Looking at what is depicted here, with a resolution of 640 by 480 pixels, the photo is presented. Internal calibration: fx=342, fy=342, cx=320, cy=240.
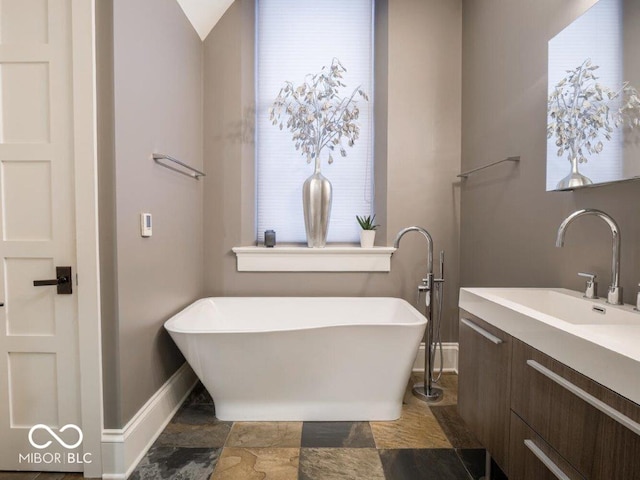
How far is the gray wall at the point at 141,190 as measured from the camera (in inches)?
56.2

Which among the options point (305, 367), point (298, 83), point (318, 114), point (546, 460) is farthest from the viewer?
point (298, 83)

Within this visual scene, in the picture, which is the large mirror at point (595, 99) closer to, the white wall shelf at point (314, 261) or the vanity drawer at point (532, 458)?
the vanity drawer at point (532, 458)

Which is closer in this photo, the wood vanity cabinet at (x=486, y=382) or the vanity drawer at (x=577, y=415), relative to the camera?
the vanity drawer at (x=577, y=415)

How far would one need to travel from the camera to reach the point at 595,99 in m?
1.28

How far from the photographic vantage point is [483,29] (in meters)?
2.18

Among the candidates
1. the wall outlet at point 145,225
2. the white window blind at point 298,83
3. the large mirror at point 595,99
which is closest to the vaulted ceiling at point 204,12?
the white window blind at point 298,83

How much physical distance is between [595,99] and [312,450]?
1898 mm

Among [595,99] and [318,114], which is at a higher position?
[318,114]

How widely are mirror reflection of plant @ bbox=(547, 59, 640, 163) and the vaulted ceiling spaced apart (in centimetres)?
211

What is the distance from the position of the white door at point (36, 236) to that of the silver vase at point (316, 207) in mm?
1435

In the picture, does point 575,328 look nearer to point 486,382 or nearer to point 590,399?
point 590,399

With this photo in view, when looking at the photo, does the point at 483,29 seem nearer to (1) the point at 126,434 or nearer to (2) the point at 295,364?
(2) the point at 295,364

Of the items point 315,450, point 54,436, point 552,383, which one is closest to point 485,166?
point 552,383

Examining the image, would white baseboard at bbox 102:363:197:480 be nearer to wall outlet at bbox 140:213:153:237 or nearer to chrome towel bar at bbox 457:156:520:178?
wall outlet at bbox 140:213:153:237
